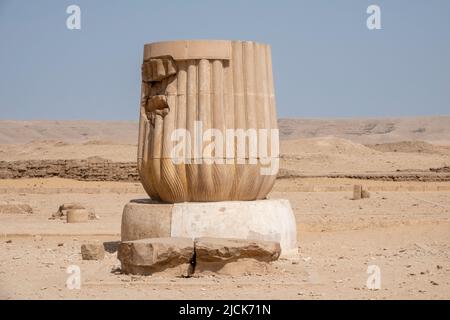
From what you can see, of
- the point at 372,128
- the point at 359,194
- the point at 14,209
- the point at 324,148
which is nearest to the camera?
the point at 14,209

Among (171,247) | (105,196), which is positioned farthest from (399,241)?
(105,196)

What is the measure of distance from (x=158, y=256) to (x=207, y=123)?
229 cm

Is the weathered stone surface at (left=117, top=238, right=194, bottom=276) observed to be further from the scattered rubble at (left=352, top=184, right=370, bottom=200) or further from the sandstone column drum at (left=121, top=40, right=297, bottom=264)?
the scattered rubble at (left=352, top=184, right=370, bottom=200)

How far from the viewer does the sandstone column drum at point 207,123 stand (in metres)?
10.9

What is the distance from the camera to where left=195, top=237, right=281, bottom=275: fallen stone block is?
367 inches

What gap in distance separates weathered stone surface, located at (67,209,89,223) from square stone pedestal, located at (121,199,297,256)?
235 inches

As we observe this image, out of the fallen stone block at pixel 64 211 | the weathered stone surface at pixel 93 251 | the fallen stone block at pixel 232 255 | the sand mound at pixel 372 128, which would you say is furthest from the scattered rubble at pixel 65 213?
the sand mound at pixel 372 128

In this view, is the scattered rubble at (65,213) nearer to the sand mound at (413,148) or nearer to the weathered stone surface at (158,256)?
the weathered stone surface at (158,256)

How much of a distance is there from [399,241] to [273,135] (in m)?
3.30

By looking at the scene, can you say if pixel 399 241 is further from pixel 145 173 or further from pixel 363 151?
pixel 363 151

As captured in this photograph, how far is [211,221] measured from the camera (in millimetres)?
10648

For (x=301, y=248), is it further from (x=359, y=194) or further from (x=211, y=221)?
(x=359, y=194)

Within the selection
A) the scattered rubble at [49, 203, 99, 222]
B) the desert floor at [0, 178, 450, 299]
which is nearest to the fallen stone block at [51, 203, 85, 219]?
the scattered rubble at [49, 203, 99, 222]

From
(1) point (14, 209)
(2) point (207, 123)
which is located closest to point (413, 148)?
(1) point (14, 209)
